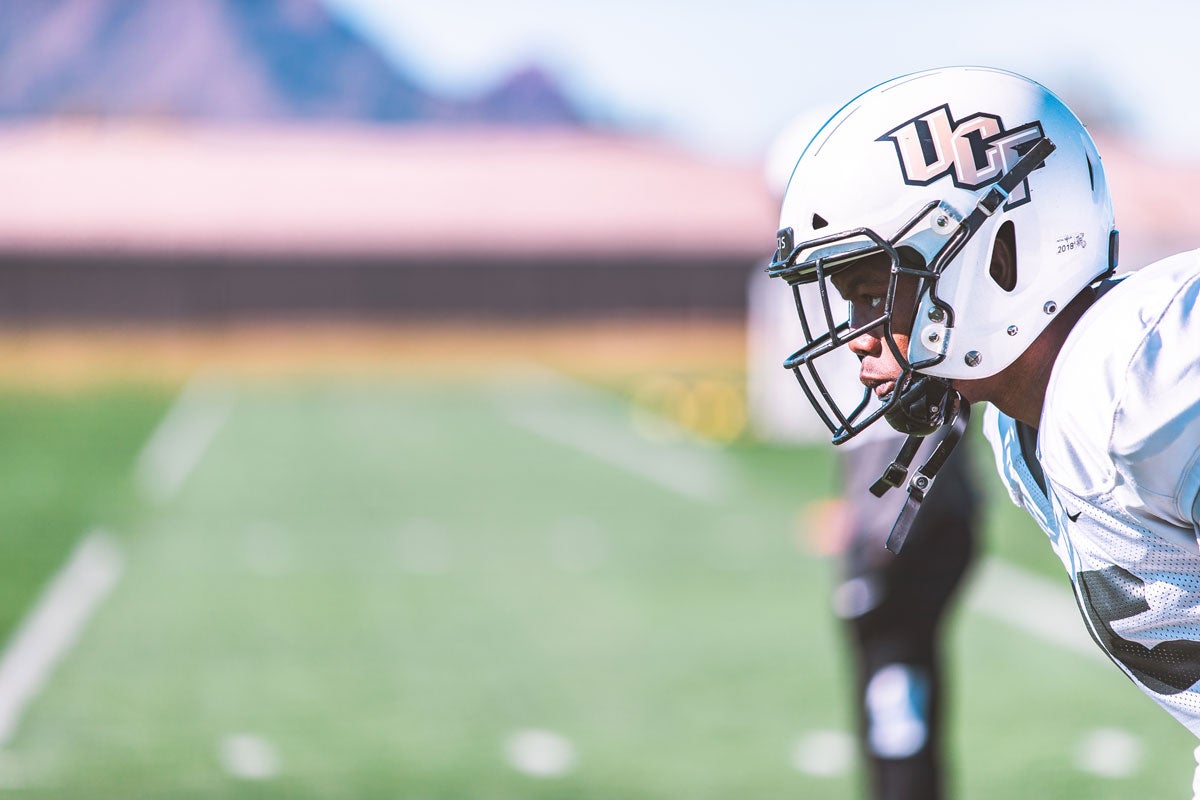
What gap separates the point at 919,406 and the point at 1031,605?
582 centimetres

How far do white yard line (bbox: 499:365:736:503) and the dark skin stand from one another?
947cm

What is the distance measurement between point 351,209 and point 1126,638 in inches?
1605

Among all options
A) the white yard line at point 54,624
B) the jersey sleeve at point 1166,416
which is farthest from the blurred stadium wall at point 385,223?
the jersey sleeve at point 1166,416

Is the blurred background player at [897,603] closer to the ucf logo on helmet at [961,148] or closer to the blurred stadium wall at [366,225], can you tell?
the ucf logo on helmet at [961,148]

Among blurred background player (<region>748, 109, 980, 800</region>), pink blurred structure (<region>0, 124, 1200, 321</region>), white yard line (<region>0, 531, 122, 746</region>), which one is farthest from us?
pink blurred structure (<region>0, 124, 1200, 321</region>)

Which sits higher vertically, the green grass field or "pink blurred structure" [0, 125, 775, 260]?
"pink blurred structure" [0, 125, 775, 260]

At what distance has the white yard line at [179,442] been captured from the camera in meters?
12.9

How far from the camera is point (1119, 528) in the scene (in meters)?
1.88

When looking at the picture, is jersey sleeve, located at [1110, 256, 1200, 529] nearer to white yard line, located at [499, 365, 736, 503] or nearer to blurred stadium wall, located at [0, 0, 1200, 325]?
white yard line, located at [499, 365, 736, 503]

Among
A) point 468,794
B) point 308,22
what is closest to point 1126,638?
point 468,794

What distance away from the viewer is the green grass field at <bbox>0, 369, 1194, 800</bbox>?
16.1 ft

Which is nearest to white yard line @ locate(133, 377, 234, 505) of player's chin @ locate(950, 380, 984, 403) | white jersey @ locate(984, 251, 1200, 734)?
player's chin @ locate(950, 380, 984, 403)

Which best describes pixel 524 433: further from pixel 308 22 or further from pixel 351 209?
pixel 308 22

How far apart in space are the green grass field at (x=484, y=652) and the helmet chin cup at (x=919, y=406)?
2698 millimetres
